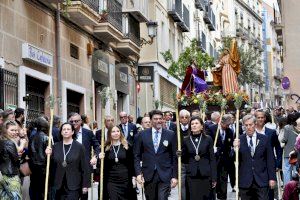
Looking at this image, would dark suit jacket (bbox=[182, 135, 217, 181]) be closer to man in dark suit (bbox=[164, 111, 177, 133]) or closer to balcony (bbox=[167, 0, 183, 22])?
man in dark suit (bbox=[164, 111, 177, 133])

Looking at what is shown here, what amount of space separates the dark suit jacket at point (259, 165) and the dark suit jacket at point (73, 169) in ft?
7.51

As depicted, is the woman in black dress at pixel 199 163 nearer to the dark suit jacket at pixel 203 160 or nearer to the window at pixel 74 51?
the dark suit jacket at pixel 203 160

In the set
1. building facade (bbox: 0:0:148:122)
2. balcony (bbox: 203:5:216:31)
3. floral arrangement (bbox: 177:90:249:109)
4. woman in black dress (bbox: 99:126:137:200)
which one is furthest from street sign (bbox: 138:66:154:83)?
balcony (bbox: 203:5:216:31)

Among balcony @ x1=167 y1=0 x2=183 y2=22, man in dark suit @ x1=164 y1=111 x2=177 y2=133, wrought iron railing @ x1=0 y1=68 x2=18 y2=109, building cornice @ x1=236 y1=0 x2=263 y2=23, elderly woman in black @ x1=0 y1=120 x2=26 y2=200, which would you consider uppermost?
building cornice @ x1=236 y1=0 x2=263 y2=23

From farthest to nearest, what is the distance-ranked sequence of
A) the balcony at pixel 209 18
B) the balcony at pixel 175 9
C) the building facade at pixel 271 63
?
the building facade at pixel 271 63 → the balcony at pixel 209 18 → the balcony at pixel 175 9

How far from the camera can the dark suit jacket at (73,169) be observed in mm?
10859

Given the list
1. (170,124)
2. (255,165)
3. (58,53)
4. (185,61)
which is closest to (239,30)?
(185,61)

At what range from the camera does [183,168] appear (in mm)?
12531

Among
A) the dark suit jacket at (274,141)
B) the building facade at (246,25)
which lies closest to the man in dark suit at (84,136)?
the dark suit jacket at (274,141)

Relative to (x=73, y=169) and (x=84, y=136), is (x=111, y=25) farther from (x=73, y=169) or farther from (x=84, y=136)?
(x=73, y=169)

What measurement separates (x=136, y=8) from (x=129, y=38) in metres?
1.70

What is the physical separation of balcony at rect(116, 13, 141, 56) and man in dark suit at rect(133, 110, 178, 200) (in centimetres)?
1561

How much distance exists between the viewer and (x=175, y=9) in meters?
39.7

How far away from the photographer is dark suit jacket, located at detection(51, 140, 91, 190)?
10.9 meters
